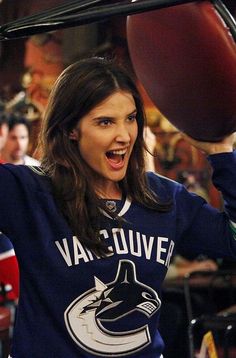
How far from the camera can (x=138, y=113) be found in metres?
1.87

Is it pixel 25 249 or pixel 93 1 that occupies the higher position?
pixel 93 1

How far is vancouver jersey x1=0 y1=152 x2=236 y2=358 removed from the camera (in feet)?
5.59

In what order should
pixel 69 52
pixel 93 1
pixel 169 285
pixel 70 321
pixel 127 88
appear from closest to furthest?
pixel 93 1 < pixel 70 321 < pixel 127 88 < pixel 169 285 < pixel 69 52

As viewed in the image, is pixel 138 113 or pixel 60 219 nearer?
pixel 60 219

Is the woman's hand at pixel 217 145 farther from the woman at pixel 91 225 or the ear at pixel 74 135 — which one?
the ear at pixel 74 135

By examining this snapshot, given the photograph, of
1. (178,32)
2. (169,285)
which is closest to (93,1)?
(178,32)

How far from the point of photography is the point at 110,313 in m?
1.74

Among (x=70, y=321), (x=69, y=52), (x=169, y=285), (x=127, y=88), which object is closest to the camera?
(x=70, y=321)

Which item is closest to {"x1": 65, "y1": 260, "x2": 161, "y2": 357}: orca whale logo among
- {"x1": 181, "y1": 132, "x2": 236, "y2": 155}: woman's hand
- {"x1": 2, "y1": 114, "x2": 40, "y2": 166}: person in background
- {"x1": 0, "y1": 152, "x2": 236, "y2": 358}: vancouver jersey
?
{"x1": 0, "y1": 152, "x2": 236, "y2": 358}: vancouver jersey

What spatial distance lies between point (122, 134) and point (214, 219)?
0.30 m

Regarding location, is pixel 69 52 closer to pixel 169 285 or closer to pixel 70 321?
pixel 169 285

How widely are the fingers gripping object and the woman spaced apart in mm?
58

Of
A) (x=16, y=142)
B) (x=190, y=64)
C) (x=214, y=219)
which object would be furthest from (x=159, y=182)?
(x=16, y=142)

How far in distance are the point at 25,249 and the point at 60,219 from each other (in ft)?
0.29
